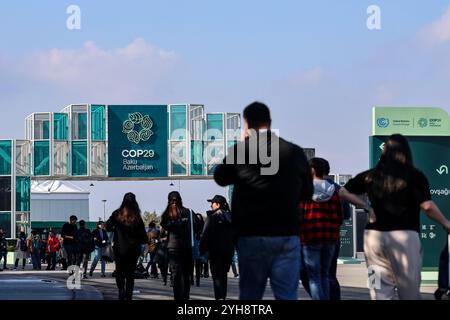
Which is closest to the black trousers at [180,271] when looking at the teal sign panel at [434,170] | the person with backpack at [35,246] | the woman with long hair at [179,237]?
the woman with long hair at [179,237]

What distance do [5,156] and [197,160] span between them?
35.3ft

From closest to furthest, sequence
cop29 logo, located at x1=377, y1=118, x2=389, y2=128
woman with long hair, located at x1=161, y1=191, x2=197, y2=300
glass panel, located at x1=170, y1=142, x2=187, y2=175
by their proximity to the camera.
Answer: woman with long hair, located at x1=161, y1=191, x2=197, y2=300 < cop29 logo, located at x1=377, y1=118, x2=389, y2=128 < glass panel, located at x1=170, y1=142, x2=187, y2=175

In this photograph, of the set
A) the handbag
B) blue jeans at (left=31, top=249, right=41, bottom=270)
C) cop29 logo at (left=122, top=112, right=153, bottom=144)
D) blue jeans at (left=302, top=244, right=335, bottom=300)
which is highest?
cop29 logo at (left=122, top=112, right=153, bottom=144)

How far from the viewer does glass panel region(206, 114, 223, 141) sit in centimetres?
6103

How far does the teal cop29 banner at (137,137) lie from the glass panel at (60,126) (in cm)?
250

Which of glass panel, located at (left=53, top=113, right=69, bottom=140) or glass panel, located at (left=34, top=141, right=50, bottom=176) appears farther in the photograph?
glass panel, located at (left=34, top=141, right=50, bottom=176)

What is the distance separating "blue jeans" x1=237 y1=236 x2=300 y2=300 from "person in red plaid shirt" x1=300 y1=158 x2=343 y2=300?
432cm

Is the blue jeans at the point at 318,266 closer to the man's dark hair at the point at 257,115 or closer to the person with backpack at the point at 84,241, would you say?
the man's dark hair at the point at 257,115

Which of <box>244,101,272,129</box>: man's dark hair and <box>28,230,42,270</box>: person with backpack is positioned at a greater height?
<box>244,101,272,129</box>: man's dark hair

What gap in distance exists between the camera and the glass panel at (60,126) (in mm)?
60031

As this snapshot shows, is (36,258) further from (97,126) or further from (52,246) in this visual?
(97,126)

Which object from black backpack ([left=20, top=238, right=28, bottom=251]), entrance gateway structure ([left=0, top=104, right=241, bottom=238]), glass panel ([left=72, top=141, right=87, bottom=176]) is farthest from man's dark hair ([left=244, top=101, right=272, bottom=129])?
glass panel ([left=72, top=141, right=87, bottom=176])

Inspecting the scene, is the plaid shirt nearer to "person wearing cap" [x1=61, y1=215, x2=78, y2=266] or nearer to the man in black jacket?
the man in black jacket
